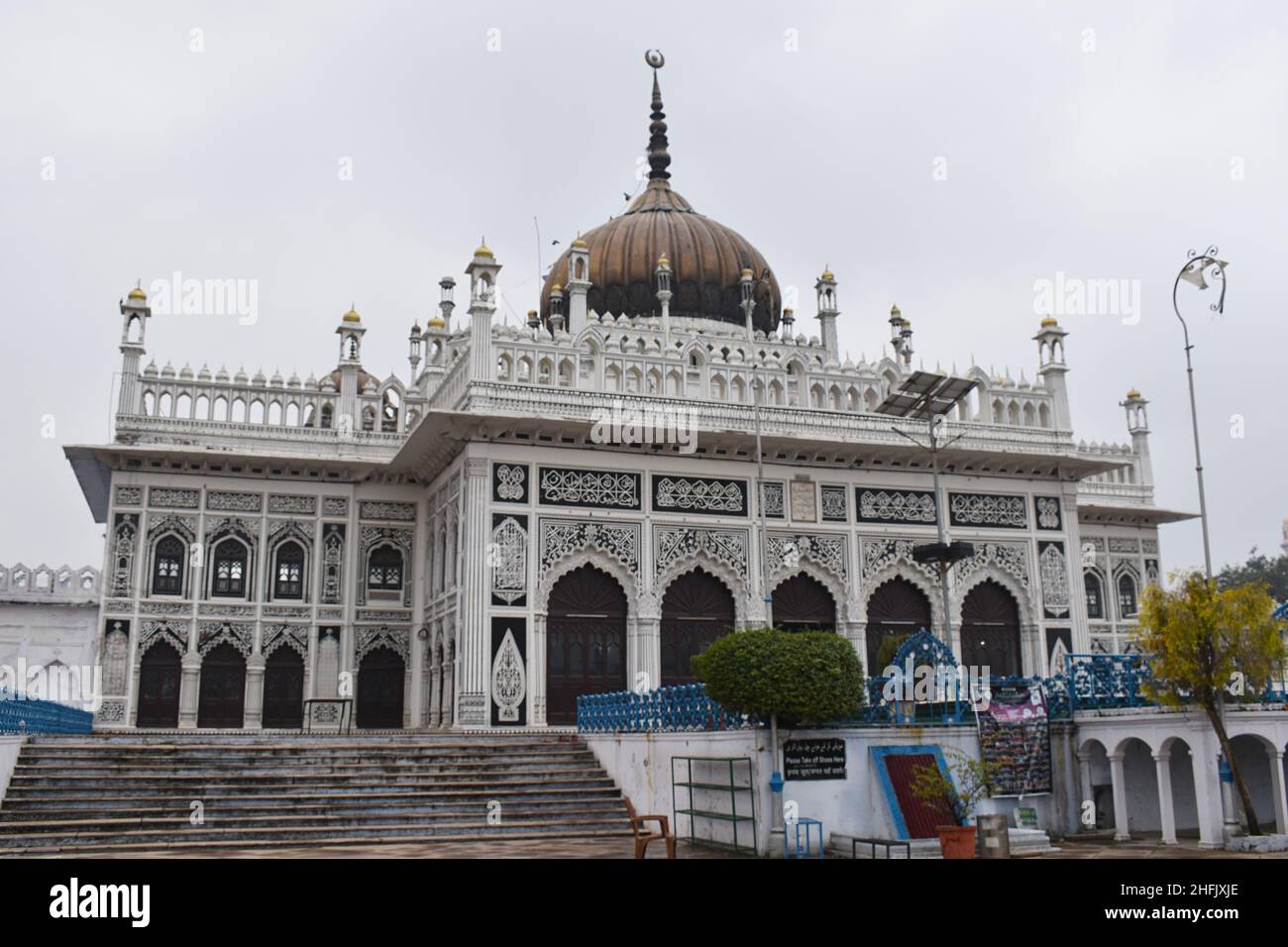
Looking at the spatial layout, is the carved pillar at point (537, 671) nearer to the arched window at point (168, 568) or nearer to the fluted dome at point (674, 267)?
the arched window at point (168, 568)

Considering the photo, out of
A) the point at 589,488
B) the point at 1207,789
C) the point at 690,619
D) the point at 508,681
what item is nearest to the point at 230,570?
the point at 508,681

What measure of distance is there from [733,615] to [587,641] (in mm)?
2936

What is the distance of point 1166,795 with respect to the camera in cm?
1353

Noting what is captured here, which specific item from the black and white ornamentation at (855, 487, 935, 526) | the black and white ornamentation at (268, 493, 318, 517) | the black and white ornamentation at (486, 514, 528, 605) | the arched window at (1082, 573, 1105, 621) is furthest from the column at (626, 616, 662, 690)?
the arched window at (1082, 573, 1105, 621)

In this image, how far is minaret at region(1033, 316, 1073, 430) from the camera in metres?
25.4

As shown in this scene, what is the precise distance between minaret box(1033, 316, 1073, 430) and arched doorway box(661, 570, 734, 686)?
28.0ft

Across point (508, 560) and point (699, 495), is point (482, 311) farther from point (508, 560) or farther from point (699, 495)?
point (699, 495)

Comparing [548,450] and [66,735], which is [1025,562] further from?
[66,735]

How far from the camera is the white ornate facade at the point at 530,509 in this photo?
21.2 m

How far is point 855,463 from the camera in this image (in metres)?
23.8

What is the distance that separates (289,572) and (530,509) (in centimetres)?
616
